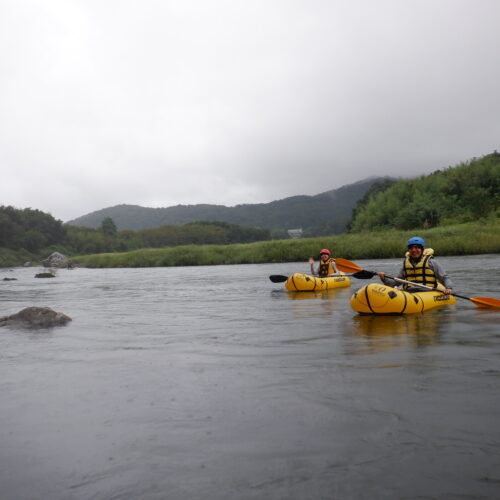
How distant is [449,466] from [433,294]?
23.0ft

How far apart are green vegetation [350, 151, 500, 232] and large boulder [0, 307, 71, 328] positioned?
37.3 metres

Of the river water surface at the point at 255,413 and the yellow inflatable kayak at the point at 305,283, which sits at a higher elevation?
the yellow inflatable kayak at the point at 305,283

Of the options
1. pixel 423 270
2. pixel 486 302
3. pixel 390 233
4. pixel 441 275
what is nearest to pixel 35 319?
pixel 423 270

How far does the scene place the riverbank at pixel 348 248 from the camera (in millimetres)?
27375

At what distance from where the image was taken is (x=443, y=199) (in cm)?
4325

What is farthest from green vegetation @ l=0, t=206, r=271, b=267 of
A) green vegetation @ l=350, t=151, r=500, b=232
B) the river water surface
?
the river water surface

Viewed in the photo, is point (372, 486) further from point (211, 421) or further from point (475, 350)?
point (475, 350)

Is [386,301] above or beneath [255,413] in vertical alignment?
above

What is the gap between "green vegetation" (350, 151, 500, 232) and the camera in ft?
136

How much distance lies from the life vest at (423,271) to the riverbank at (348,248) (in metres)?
18.4

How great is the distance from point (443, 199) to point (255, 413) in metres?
43.5

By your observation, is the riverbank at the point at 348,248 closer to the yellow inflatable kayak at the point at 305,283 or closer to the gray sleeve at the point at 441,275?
the yellow inflatable kayak at the point at 305,283

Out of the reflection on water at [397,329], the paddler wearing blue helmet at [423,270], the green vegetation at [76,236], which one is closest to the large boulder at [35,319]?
the reflection on water at [397,329]

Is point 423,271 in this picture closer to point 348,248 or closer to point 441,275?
point 441,275
